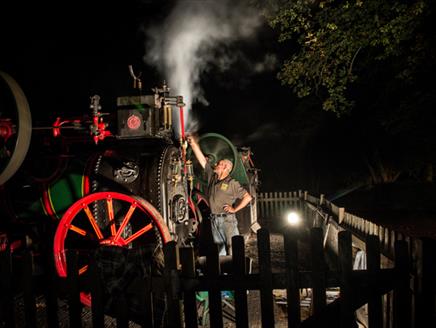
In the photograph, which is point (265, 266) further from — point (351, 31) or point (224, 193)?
point (351, 31)

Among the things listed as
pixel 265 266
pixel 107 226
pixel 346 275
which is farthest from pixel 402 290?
pixel 107 226

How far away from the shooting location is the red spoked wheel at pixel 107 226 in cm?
436

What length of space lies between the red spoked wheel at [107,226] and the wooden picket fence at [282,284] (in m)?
1.09

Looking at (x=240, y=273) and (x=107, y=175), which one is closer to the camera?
(x=240, y=273)

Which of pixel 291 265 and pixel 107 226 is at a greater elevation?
pixel 291 265

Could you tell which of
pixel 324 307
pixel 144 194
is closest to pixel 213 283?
pixel 324 307

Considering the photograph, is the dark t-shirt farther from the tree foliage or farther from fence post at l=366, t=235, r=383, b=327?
the tree foliage

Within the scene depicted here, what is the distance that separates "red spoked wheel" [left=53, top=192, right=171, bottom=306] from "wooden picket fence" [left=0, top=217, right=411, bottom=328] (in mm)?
1090

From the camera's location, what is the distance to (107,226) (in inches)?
202

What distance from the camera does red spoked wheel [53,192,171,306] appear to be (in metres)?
4.36

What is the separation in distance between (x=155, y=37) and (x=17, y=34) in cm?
570

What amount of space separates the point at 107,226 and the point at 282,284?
11.8 feet

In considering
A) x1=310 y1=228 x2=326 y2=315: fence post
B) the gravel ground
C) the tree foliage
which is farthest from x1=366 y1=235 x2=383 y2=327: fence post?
the tree foliage

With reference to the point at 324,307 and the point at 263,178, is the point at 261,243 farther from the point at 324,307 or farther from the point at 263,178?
the point at 263,178
